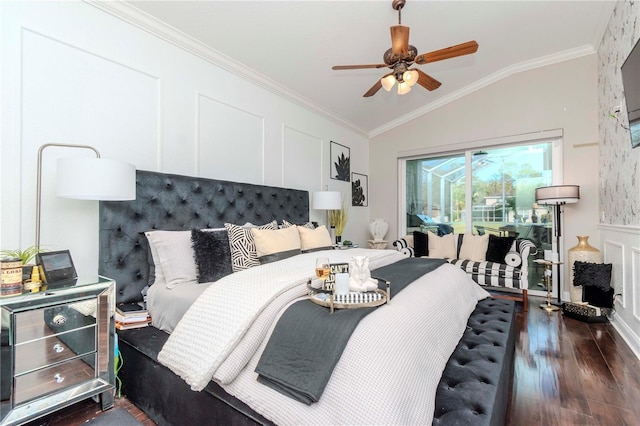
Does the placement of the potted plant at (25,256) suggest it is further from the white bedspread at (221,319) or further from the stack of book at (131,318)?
the white bedspread at (221,319)

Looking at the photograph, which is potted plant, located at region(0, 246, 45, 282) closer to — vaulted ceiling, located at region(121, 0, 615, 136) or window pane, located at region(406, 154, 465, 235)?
vaulted ceiling, located at region(121, 0, 615, 136)

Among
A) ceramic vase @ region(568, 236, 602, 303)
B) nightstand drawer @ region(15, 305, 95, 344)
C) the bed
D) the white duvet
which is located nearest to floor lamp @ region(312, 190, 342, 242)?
the bed

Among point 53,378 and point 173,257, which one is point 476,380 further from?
point 53,378

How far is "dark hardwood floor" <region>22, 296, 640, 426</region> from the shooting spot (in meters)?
1.65

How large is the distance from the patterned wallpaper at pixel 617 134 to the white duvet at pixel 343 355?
2.37 m

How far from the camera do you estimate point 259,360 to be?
4.02ft

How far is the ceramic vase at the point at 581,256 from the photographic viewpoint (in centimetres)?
350

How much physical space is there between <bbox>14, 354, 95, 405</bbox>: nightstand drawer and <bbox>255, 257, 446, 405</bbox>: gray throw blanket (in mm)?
1170

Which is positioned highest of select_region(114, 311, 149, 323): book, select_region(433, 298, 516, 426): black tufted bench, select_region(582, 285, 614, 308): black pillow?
select_region(114, 311, 149, 323): book

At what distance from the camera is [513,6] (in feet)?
9.86

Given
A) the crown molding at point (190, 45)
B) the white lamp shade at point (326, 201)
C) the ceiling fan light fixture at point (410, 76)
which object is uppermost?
the crown molding at point (190, 45)

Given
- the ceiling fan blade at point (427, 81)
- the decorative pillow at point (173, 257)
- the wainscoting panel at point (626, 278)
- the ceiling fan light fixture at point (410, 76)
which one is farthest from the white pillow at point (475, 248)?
the decorative pillow at point (173, 257)

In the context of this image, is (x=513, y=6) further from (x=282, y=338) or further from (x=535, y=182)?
(x=282, y=338)

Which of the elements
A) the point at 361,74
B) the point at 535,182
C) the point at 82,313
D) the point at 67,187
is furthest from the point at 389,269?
the point at 535,182
